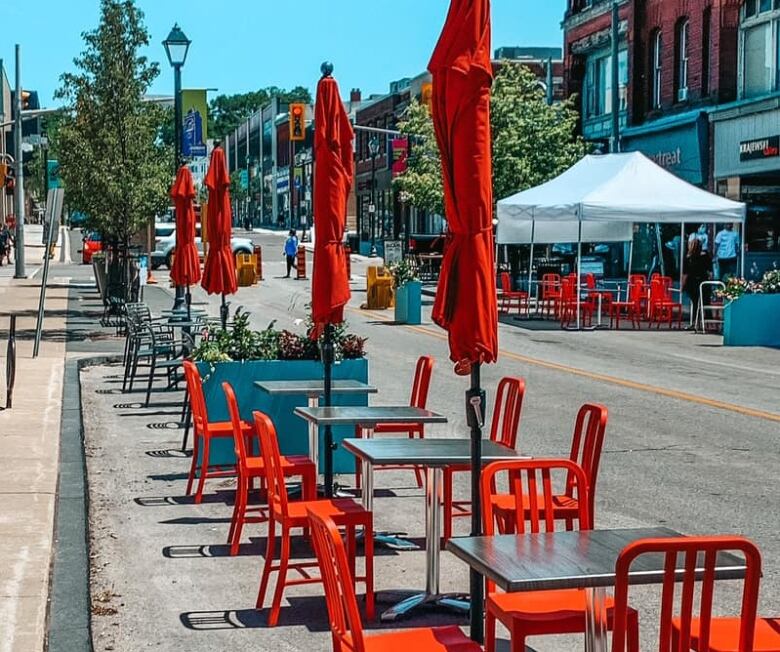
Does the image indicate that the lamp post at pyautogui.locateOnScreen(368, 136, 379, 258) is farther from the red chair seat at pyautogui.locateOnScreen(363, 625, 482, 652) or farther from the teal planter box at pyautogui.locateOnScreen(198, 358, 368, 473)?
the red chair seat at pyautogui.locateOnScreen(363, 625, 482, 652)

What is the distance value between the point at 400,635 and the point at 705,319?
25407 millimetres

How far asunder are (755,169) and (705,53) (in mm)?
4603

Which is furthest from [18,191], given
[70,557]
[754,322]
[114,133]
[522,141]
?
[70,557]

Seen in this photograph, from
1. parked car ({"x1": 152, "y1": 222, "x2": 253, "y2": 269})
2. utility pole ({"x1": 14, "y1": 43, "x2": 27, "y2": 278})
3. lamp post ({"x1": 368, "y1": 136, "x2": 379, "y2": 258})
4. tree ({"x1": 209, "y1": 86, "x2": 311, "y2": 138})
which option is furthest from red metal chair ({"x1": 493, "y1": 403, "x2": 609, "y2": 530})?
tree ({"x1": 209, "y1": 86, "x2": 311, "y2": 138})

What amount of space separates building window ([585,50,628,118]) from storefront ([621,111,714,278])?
1.75 meters

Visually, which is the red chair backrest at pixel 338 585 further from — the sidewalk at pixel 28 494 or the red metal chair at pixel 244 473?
the red metal chair at pixel 244 473

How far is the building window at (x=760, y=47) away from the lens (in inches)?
1347

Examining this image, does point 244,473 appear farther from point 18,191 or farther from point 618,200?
point 18,191

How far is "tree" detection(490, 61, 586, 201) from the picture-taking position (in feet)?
134

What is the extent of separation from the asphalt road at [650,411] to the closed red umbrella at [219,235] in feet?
4.25

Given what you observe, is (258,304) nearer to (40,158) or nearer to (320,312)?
(320,312)

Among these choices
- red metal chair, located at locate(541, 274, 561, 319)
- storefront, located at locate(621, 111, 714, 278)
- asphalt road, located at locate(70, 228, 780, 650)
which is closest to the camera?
asphalt road, located at locate(70, 228, 780, 650)

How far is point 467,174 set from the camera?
579 cm

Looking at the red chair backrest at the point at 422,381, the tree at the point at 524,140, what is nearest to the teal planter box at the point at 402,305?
the tree at the point at 524,140
